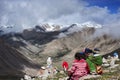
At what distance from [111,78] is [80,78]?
1.82 meters

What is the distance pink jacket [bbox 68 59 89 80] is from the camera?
20283mm

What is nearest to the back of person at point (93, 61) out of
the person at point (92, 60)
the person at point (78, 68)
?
the person at point (92, 60)

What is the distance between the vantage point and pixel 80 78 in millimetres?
20891

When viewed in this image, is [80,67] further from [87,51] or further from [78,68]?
[87,51]

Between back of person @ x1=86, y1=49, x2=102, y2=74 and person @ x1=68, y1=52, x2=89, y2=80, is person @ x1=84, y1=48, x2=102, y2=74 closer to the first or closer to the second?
back of person @ x1=86, y1=49, x2=102, y2=74

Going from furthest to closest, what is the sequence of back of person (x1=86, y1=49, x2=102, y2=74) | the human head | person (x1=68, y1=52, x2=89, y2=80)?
the human head, back of person (x1=86, y1=49, x2=102, y2=74), person (x1=68, y1=52, x2=89, y2=80)

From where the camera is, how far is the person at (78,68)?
20.2m

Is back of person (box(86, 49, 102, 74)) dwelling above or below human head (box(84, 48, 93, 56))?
below

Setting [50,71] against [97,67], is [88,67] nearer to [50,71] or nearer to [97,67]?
[97,67]

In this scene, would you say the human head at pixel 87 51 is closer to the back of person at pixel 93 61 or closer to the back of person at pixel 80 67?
the back of person at pixel 93 61

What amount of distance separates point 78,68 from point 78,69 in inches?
3.0

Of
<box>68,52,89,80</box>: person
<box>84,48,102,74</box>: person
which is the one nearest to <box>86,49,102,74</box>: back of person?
<box>84,48,102,74</box>: person

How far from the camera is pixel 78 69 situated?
2047 cm

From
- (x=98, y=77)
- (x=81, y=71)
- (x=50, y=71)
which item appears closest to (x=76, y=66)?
(x=81, y=71)
